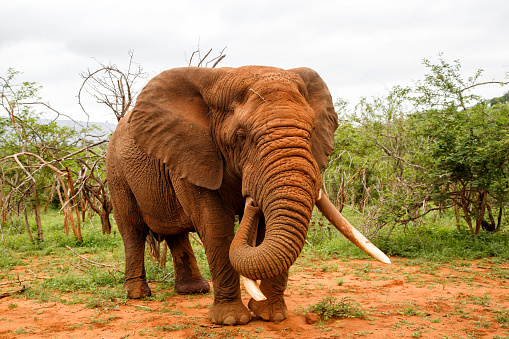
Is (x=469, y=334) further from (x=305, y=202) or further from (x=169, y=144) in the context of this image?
(x=169, y=144)

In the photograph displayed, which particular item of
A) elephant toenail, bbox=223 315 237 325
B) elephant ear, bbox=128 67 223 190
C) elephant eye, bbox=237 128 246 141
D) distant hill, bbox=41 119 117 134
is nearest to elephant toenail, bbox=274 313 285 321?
elephant toenail, bbox=223 315 237 325

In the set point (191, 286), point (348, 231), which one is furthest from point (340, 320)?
point (191, 286)

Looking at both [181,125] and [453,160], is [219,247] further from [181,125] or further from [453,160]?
[453,160]

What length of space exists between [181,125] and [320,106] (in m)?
1.48

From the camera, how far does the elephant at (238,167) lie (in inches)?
158

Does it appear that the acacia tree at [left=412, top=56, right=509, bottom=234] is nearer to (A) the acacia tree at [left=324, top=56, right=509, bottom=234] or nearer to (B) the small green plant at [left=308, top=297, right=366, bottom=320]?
(A) the acacia tree at [left=324, top=56, right=509, bottom=234]

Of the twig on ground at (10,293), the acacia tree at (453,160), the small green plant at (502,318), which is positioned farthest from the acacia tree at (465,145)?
the twig on ground at (10,293)

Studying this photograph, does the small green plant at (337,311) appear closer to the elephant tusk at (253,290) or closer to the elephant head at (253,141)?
the elephant head at (253,141)

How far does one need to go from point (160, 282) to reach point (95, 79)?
12.2 ft

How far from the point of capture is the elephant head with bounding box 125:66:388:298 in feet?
13.0

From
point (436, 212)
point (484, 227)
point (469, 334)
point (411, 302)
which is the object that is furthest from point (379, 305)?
point (436, 212)

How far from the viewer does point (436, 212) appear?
1354 centimetres

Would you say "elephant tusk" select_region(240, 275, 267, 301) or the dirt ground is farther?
the dirt ground

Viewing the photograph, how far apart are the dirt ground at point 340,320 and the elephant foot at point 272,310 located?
85 millimetres
